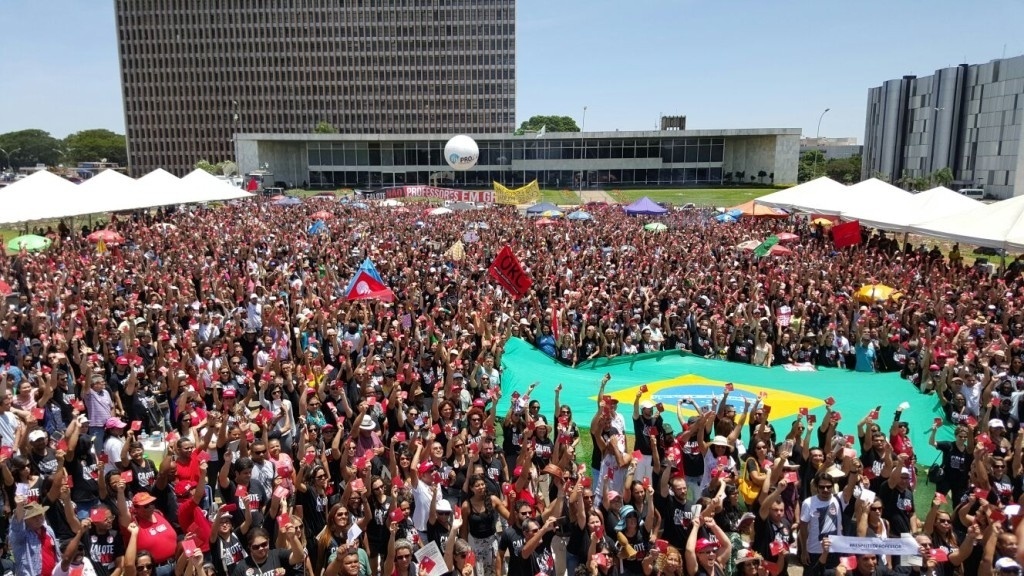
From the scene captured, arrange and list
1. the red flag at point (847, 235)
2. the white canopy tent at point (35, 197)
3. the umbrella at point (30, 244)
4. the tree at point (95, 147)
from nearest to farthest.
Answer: the umbrella at point (30, 244)
the white canopy tent at point (35, 197)
the red flag at point (847, 235)
the tree at point (95, 147)

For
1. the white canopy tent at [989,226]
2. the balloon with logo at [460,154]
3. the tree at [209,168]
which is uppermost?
the balloon with logo at [460,154]

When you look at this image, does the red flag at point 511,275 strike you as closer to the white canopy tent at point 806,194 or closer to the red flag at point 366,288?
the red flag at point 366,288

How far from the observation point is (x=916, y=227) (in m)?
21.5

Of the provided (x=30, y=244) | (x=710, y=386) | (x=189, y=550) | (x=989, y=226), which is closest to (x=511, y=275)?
(x=710, y=386)

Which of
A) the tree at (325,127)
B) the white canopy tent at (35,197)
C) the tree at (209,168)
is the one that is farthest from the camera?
the tree at (325,127)

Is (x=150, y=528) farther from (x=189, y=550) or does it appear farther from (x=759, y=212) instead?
(x=759, y=212)

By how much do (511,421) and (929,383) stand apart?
7142 millimetres

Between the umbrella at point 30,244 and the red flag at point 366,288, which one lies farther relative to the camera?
the umbrella at point 30,244

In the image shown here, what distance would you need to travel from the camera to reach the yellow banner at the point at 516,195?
149 ft

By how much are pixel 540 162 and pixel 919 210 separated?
50577 millimetres

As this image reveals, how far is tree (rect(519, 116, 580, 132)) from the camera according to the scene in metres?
172

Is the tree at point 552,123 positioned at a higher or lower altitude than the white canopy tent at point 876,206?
higher

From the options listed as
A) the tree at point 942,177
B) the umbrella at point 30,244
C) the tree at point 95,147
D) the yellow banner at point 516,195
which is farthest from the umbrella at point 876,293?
the tree at point 95,147

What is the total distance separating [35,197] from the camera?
69.8 feet
